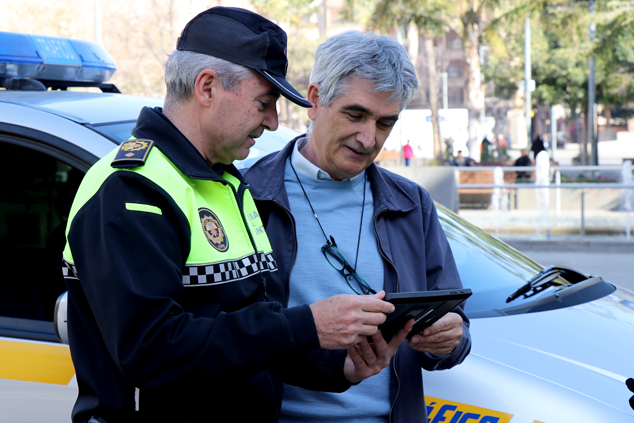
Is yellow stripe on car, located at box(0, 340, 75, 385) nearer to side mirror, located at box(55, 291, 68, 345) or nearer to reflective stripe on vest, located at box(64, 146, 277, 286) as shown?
side mirror, located at box(55, 291, 68, 345)

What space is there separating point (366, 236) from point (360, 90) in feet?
1.44

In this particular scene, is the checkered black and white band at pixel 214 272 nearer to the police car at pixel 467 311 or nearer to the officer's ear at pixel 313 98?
the police car at pixel 467 311

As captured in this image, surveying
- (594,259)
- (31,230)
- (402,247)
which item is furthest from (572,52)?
(402,247)

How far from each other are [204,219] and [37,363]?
101 cm

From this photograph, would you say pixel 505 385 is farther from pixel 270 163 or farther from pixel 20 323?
pixel 20 323

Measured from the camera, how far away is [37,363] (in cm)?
210

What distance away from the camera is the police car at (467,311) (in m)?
2.03

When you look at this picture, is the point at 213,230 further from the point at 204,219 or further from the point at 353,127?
the point at 353,127

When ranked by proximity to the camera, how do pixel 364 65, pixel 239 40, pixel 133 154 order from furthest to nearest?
pixel 364 65
pixel 239 40
pixel 133 154

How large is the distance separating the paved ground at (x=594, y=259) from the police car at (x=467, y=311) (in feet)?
19.8

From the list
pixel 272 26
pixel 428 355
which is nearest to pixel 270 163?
pixel 272 26

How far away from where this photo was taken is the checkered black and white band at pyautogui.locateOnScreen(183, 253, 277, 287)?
1396mm

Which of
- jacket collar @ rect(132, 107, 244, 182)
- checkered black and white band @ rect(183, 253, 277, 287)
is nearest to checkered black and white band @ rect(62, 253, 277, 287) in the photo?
checkered black and white band @ rect(183, 253, 277, 287)

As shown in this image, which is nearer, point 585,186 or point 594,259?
point 594,259
